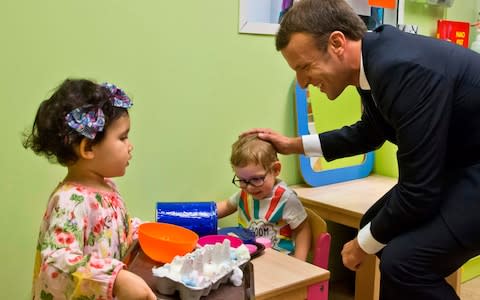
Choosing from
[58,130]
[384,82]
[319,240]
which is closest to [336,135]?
[319,240]

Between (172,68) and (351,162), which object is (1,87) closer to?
(172,68)

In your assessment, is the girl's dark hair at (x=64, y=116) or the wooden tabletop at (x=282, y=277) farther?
the wooden tabletop at (x=282, y=277)

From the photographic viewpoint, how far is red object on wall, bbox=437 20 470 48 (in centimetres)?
238

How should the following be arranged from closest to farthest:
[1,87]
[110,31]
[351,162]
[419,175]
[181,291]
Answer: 1. [181,291]
2. [419,175]
3. [1,87]
4. [110,31]
5. [351,162]

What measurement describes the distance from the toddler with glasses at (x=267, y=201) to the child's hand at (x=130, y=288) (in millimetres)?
620

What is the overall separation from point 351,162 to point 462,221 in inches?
36.6

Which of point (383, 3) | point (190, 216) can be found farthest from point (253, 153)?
Answer: point (383, 3)

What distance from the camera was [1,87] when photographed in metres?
1.22

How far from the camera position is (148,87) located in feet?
4.81

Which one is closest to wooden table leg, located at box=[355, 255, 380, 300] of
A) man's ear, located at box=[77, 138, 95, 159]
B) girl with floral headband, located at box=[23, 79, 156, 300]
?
girl with floral headband, located at box=[23, 79, 156, 300]

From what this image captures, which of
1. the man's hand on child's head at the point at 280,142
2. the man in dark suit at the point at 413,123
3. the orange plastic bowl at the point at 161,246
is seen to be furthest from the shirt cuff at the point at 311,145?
the orange plastic bowl at the point at 161,246

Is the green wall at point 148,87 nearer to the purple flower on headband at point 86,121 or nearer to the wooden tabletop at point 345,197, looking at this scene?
the wooden tabletop at point 345,197

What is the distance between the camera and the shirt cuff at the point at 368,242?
1.20 metres

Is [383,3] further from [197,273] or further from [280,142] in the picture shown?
[197,273]
